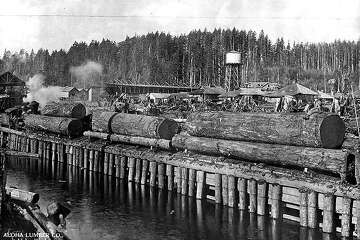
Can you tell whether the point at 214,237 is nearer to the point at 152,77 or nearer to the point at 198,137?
the point at 198,137

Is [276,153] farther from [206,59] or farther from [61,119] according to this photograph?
[206,59]

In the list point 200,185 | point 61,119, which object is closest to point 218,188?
point 200,185

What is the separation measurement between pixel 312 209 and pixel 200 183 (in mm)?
6154

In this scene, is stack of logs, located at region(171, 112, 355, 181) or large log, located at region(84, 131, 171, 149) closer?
stack of logs, located at region(171, 112, 355, 181)

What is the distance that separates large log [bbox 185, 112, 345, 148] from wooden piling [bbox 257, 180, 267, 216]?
2.12 m

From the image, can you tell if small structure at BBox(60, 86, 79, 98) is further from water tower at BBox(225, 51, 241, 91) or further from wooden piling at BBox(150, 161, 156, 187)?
wooden piling at BBox(150, 161, 156, 187)

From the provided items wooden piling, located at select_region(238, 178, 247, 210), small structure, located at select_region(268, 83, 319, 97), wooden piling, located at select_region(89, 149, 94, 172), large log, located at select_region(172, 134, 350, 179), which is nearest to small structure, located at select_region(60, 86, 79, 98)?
small structure, located at select_region(268, 83, 319, 97)

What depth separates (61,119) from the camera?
3359cm

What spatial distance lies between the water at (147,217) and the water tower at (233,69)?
66.5 m

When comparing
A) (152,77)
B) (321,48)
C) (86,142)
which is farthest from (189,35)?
(86,142)

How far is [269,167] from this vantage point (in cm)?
1883

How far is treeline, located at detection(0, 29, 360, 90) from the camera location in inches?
5281

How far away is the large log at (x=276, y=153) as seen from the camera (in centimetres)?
1636

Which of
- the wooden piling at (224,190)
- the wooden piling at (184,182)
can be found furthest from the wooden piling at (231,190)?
the wooden piling at (184,182)
